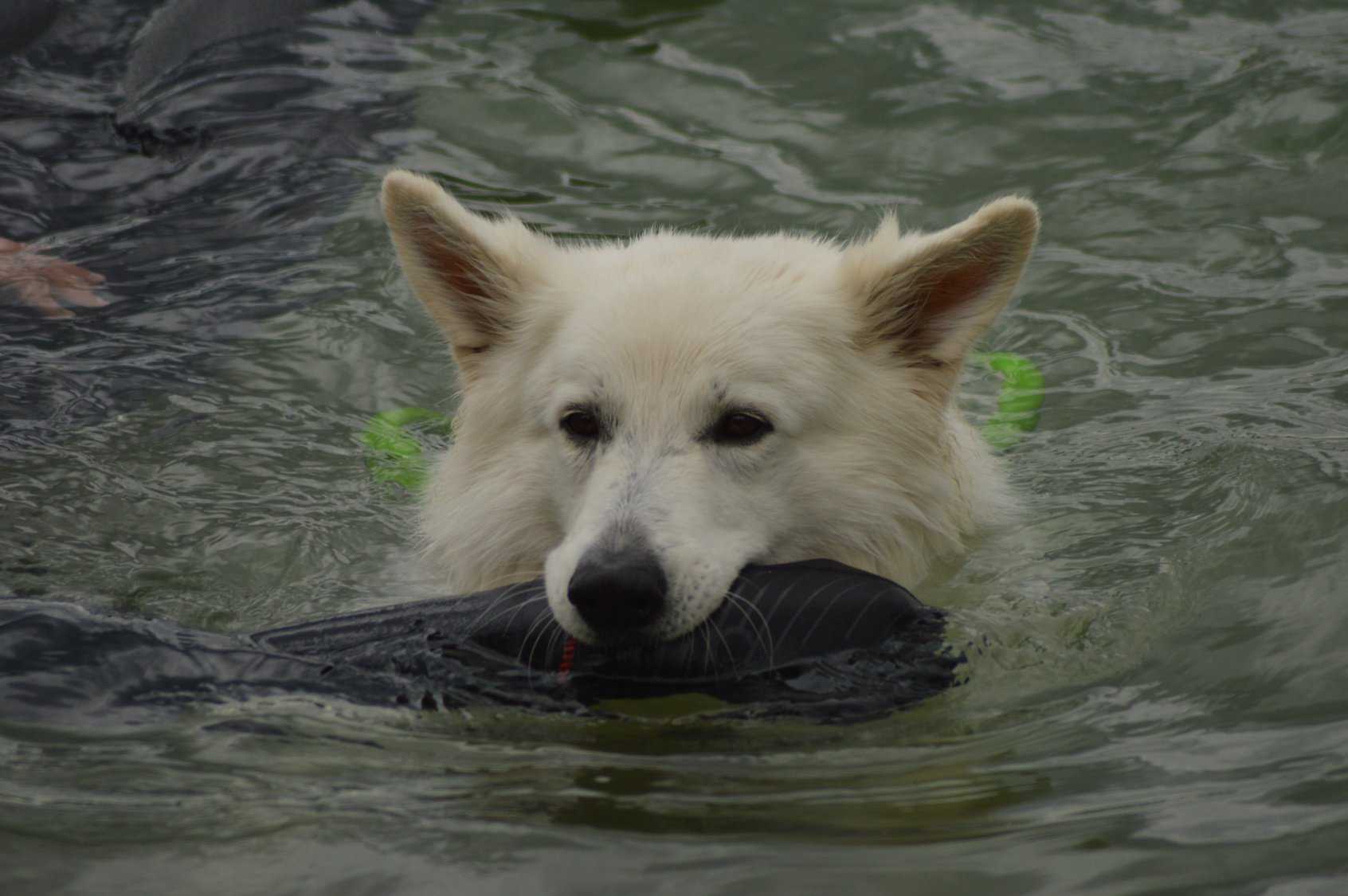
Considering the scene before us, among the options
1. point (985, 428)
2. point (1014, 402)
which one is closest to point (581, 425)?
point (985, 428)

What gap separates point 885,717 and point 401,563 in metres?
2.14

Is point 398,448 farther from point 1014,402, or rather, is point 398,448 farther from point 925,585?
point 1014,402

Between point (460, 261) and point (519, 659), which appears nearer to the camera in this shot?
point (519, 659)

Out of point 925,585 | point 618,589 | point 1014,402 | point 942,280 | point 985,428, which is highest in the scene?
point 942,280

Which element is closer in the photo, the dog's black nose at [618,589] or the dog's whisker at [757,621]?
the dog's black nose at [618,589]

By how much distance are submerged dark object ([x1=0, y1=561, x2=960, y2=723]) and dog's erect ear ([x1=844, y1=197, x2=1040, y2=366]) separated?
2.98 ft

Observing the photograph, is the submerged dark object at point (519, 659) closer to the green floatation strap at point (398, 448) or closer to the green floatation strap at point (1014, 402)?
the green floatation strap at point (398, 448)

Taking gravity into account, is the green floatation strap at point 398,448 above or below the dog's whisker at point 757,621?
below

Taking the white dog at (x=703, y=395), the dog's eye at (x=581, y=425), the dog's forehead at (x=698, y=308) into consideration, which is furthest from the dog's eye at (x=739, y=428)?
the dog's eye at (x=581, y=425)

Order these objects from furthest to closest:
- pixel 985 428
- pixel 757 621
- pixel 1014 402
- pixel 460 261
A: pixel 1014 402 → pixel 985 428 → pixel 460 261 → pixel 757 621

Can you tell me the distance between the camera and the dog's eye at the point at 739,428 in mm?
3676

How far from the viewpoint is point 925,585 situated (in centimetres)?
411

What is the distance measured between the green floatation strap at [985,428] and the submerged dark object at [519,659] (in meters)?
1.93

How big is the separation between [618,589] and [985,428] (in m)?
2.77
